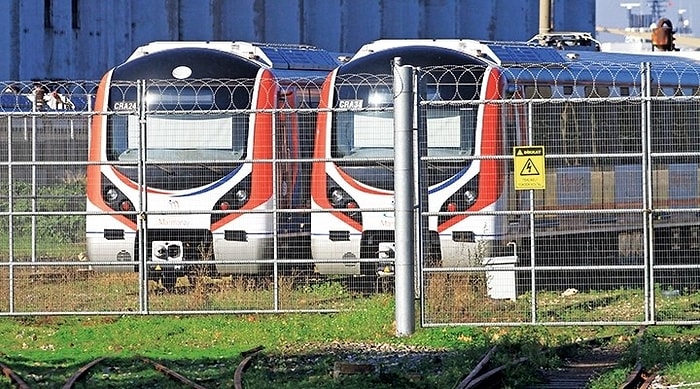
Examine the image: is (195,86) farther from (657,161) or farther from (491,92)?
(657,161)

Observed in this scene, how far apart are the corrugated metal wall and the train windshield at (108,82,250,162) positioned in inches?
805

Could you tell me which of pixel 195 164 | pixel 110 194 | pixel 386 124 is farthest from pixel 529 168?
pixel 110 194

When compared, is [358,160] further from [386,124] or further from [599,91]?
[599,91]

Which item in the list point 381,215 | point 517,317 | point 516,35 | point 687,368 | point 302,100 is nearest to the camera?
point 687,368

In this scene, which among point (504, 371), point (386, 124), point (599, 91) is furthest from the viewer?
point (599, 91)

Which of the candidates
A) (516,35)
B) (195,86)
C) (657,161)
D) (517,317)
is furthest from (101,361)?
(516,35)

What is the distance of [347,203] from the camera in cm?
1989

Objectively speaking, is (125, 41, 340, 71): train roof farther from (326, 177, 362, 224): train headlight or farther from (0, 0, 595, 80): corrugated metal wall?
(0, 0, 595, 80): corrugated metal wall

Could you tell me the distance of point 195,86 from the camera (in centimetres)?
2048

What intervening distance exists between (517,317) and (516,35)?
35.9 metres

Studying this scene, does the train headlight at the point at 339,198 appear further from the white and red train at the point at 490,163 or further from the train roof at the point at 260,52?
the train roof at the point at 260,52

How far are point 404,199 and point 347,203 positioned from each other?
3.77m

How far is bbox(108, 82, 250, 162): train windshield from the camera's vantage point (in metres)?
19.9

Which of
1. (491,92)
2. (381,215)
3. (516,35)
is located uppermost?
(516,35)
